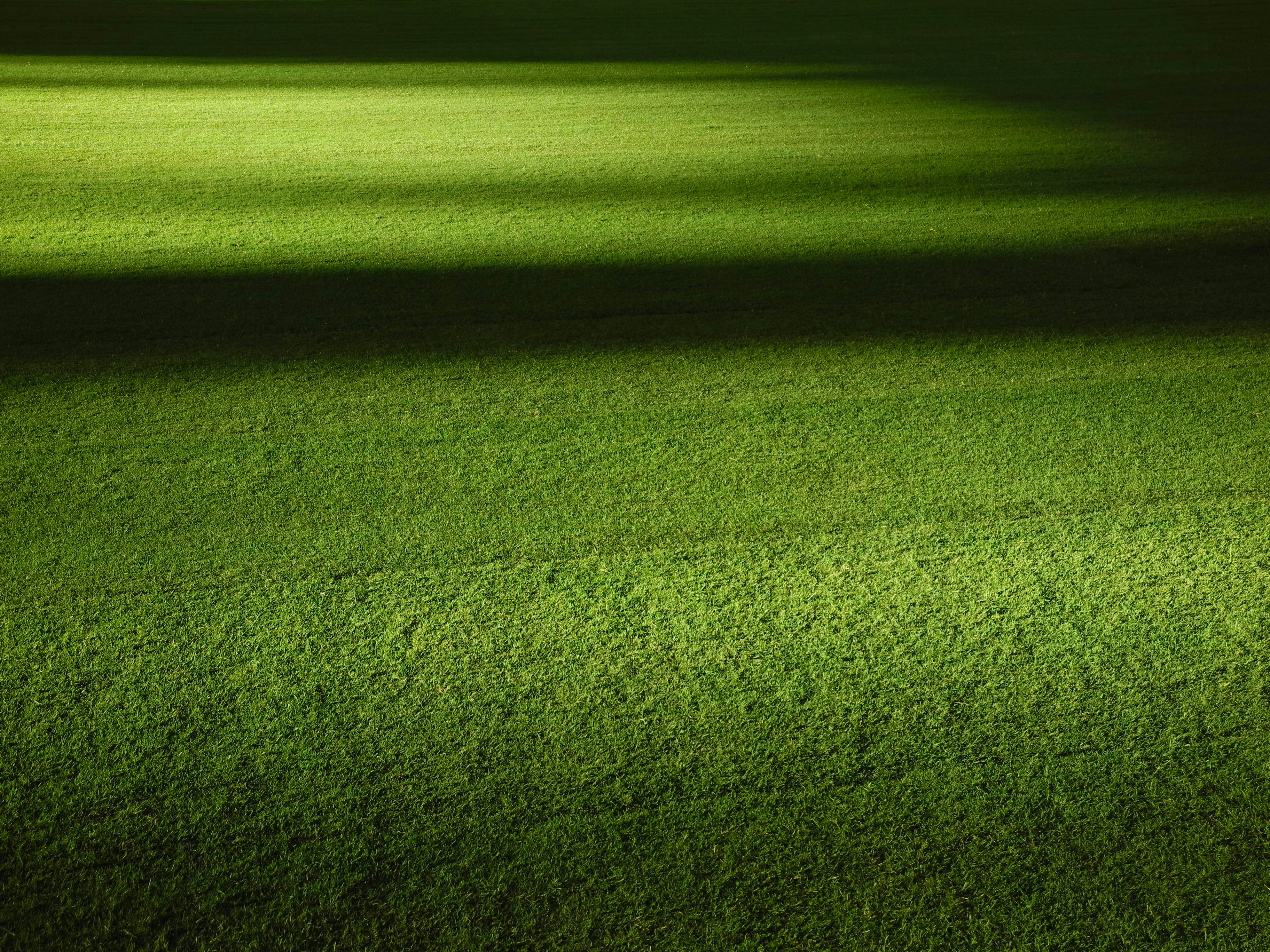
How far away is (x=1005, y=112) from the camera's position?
6055 millimetres

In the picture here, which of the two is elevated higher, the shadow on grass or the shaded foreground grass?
the shadow on grass

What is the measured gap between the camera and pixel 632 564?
202cm

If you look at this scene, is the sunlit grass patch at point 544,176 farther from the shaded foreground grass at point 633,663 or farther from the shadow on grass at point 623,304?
the shaded foreground grass at point 633,663

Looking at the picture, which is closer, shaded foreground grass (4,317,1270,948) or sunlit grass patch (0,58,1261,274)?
shaded foreground grass (4,317,1270,948)

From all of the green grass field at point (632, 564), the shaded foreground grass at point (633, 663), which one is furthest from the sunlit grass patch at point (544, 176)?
the shaded foreground grass at point (633, 663)

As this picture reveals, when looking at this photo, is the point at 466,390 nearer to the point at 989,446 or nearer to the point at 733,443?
the point at 733,443

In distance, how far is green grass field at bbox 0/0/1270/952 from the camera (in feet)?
4.67

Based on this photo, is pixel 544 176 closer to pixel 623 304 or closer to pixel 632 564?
pixel 623 304

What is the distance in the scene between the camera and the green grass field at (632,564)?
1.42 m

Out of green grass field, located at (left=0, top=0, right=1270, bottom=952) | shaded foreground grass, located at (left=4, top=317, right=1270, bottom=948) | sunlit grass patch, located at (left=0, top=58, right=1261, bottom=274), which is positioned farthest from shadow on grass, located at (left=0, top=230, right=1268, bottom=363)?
shaded foreground grass, located at (left=4, top=317, right=1270, bottom=948)

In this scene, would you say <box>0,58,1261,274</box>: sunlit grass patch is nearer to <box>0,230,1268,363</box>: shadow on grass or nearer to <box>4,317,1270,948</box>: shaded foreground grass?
<box>0,230,1268,363</box>: shadow on grass

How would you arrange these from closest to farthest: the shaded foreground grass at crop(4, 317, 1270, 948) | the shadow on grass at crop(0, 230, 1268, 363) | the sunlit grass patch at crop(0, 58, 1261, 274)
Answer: the shaded foreground grass at crop(4, 317, 1270, 948), the shadow on grass at crop(0, 230, 1268, 363), the sunlit grass patch at crop(0, 58, 1261, 274)

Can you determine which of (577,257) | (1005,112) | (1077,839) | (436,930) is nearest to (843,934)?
(1077,839)

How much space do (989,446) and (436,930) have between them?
5.43ft
